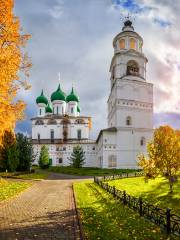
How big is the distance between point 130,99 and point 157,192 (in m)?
28.4

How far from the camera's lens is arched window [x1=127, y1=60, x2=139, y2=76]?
177ft

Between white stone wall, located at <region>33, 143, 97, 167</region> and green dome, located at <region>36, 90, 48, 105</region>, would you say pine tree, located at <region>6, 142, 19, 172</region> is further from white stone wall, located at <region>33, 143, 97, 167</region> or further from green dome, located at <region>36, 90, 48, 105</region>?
green dome, located at <region>36, 90, 48, 105</region>

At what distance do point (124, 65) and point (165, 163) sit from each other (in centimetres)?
3184

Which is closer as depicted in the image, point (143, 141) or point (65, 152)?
point (143, 141)

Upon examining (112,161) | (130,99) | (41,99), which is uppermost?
(41,99)

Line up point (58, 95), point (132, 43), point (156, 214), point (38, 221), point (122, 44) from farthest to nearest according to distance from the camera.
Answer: point (58, 95)
point (122, 44)
point (132, 43)
point (38, 221)
point (156, 214)

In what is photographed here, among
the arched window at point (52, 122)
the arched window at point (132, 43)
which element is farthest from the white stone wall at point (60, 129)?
the arched window at point (132, 43)

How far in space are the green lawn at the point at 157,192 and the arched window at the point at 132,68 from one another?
25.0 m

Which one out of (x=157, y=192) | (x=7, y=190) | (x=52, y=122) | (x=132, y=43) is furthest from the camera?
(x=52, y=122)

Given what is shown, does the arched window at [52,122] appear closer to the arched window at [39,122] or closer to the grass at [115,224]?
the arched window at [39,122]

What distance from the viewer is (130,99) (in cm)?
5231

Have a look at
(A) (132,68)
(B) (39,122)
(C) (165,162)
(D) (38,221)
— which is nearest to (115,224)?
(D) (38,221)

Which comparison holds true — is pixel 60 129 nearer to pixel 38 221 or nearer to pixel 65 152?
pixel 65 152

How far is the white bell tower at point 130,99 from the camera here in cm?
5150
